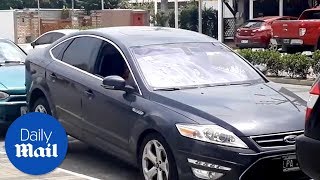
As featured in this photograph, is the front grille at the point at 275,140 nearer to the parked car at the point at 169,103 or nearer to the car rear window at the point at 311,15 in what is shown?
the parked car at the point at 169,103

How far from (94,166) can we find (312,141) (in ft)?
10.7

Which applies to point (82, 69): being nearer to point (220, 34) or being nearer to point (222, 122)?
point (222, 122)

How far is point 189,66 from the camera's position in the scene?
6516mm

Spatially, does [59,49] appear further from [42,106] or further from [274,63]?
[274,63]

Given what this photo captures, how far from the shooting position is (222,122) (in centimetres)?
536

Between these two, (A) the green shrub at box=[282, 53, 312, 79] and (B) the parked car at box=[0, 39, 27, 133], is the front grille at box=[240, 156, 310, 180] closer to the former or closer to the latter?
(B) the parked car at box=[0, 39, 27, 133]

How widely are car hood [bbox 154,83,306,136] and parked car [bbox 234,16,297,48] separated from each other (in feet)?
63.8

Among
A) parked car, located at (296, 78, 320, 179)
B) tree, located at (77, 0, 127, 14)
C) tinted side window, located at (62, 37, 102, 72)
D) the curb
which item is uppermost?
tree, located at (77, 0, 127, 14)

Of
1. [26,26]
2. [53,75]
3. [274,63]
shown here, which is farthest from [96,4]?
[53,75]

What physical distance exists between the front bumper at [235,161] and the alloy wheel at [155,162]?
0.32 m

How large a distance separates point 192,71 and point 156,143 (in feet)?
3.57

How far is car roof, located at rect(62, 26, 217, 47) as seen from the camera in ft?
22.2

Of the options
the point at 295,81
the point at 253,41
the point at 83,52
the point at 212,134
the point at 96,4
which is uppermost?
the point at 96,4

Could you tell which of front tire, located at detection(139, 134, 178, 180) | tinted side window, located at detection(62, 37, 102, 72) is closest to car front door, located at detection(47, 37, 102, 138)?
tinted side window, located at detection(62, 37, 102, 72)
